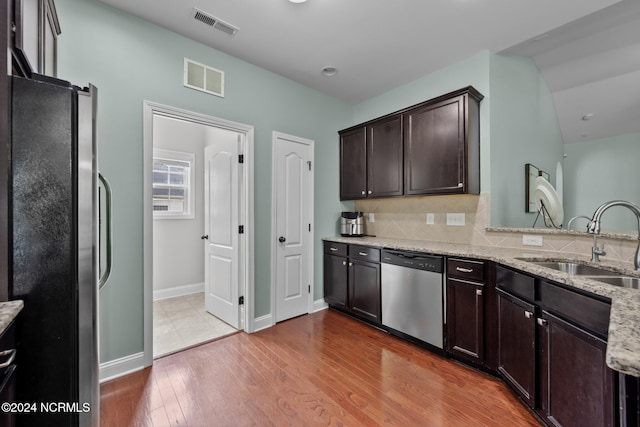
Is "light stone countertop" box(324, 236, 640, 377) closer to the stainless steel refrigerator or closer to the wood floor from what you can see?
the wood floor

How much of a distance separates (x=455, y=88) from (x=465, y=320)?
2301 millimetres

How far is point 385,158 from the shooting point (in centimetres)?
322

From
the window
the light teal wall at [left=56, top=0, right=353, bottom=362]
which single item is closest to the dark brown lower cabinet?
the light teal wall at [left=56, top=0, right=353, bottom=362]

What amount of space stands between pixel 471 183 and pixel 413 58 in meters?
1.40

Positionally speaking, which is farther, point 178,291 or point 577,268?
point 178,291

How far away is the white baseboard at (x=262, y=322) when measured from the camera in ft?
9.55

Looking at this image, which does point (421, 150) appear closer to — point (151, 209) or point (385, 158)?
point (385, 158)

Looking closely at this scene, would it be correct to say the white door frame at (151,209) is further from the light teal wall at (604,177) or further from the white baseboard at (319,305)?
the light teal wall at (604,177)

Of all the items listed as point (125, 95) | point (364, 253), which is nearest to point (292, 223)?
point (364, 253)

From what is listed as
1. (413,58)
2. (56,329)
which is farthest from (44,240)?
(413,58)

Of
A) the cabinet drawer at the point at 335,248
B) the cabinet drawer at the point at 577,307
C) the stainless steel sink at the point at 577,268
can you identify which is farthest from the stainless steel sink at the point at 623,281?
the cabinet drawer at the point at 335,248

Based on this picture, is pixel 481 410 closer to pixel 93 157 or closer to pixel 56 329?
pixel 56 329

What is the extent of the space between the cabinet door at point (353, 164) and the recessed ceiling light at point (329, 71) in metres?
0.73

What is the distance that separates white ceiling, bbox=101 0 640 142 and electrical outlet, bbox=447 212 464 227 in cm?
160
